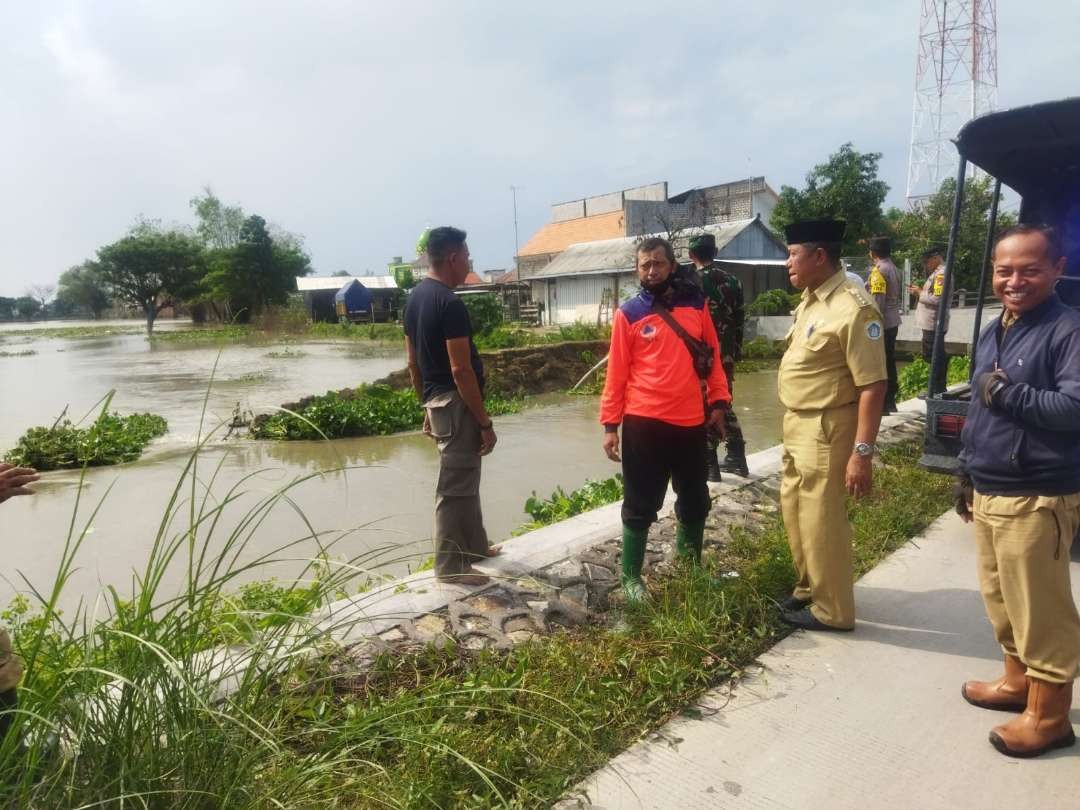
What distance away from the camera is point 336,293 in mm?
45719

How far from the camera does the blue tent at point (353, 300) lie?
42.6 metres

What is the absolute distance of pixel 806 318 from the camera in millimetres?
3115

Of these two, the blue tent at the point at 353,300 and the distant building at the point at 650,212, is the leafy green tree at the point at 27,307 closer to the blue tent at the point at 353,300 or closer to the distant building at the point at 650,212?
the blue tent at the point at 353,300

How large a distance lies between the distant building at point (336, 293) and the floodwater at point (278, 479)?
84.1ft

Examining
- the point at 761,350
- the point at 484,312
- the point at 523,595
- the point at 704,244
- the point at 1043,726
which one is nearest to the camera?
the point at 1043,726

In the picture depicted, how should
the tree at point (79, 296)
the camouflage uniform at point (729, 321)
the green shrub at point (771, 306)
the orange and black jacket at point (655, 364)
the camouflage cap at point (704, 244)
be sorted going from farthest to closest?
the tree at point (79, 296)
the green shrub at point (771, 306)
the camouflage uniform at point (729, 321)
the camouflage cap at point (704, 244)
the orange and black jacket at point (655, 364)

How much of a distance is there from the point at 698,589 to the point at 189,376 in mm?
19180

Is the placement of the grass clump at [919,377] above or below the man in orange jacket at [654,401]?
below

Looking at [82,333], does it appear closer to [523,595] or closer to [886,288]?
[886,288]

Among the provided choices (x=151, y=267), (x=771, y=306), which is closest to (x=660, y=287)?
(x=771, y=306)

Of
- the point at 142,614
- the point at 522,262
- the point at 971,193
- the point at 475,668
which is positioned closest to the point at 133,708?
the point at 142,614

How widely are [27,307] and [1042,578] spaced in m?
103

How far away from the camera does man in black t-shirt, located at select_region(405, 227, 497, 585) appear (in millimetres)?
3557

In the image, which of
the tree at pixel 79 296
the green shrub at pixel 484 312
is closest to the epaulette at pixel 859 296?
the green shrub at pixel 484 312
